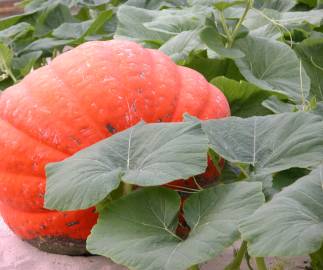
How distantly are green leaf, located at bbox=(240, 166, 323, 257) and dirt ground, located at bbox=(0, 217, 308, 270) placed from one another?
0.43m

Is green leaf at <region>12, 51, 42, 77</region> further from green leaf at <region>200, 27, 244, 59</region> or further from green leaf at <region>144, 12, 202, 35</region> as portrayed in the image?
green leaf at <region>200, 27, 244, 59</region>

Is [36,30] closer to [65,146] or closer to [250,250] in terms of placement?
[65,146]

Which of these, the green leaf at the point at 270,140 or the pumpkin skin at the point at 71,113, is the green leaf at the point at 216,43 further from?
the green leaf at the point at 270,140

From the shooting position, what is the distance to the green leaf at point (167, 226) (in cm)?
111

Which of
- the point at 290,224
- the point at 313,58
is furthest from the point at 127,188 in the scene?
the point at 313,58

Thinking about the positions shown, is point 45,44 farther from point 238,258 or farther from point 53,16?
point 238,258

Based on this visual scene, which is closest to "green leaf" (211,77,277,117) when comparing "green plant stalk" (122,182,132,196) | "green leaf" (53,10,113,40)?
A: "green plant stalk" (122,182,132,196)

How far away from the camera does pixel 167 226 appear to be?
1250 mm

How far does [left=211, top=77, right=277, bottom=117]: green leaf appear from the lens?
188 centimetres

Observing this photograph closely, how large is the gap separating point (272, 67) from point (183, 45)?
0.30 m

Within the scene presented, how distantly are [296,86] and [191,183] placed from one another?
53cm

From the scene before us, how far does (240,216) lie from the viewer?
1158 millimetres

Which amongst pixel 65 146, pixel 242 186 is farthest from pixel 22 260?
pixel 242 186

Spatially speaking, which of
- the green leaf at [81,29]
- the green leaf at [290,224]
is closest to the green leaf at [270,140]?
the green leaf at [290,224]
